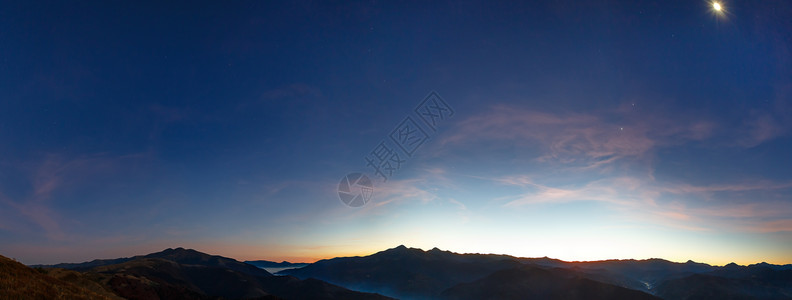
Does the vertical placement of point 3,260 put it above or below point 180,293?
above

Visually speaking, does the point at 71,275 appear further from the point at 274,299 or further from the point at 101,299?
the point at 274,299

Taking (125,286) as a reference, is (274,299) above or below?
below

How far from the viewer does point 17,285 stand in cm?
3025

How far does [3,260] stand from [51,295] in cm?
1594

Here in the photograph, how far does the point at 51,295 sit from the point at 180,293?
109 meters

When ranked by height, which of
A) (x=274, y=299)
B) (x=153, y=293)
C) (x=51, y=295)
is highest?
(x=51, y=295)

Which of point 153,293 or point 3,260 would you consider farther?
point 153,293

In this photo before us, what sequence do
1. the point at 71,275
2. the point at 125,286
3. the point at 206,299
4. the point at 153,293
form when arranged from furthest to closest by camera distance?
the point at 206,299 → the point at 153,293 → the point at 125,286 → the point at 71,275

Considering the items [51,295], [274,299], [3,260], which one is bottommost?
[274,299]

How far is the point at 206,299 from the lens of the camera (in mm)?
132250

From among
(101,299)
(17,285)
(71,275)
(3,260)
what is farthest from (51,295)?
(71,275)

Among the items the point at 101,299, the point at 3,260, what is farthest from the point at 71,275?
the point at 101,299

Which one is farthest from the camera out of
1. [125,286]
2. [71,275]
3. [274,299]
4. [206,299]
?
[274,299]

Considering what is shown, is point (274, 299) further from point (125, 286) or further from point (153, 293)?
point (125, 286)
